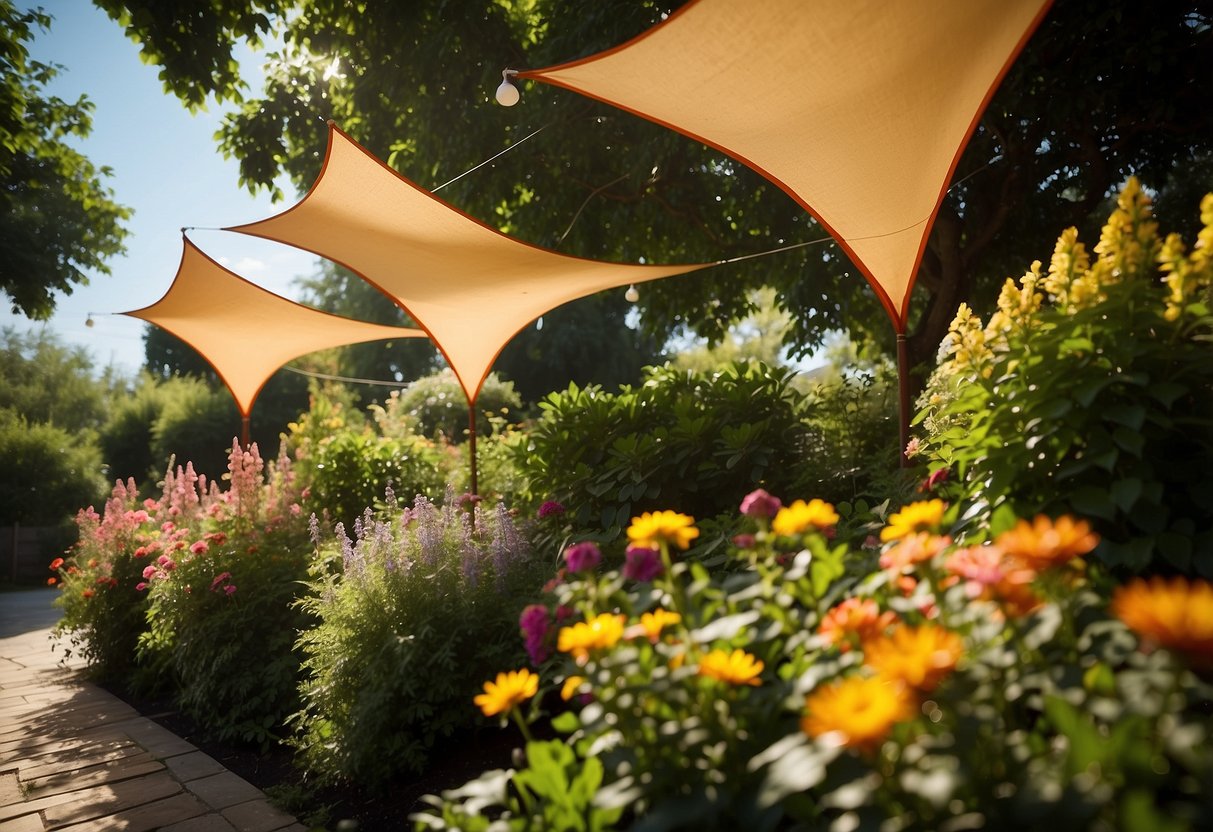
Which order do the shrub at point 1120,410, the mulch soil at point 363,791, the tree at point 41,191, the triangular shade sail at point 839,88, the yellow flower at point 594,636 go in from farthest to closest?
the tree at point 41,191, the mulch soil at point 363,791, the triangular shade sail at point 839,88, the shrub at point 1120,410, the yellow flower at point 594,636

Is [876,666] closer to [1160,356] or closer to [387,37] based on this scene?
[1160,356]

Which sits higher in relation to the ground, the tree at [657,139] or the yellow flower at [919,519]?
the tree at [657,139]

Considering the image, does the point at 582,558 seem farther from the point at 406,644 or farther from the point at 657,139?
the point at 657,139

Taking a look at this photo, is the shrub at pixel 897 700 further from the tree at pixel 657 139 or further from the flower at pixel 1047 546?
the tree at pixel 657 139

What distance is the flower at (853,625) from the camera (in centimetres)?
112

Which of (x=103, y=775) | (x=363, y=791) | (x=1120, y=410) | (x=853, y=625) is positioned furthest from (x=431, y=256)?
(x=853, y=625)

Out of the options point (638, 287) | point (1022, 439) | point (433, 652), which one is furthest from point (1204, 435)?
point (638, 287)

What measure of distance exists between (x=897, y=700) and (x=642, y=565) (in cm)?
56

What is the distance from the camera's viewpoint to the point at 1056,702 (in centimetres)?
91

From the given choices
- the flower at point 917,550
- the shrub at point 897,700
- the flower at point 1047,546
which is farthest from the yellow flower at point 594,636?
the flower at point 1047,546

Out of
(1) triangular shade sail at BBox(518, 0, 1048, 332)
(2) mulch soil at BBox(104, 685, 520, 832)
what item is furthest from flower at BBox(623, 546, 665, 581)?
(1) triangular shade sail at BBox(518, 0, 1048, 332)

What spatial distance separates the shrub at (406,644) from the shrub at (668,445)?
794 millimetres

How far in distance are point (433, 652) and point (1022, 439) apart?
84.9 inches

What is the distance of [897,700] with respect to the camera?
0.89 metres
